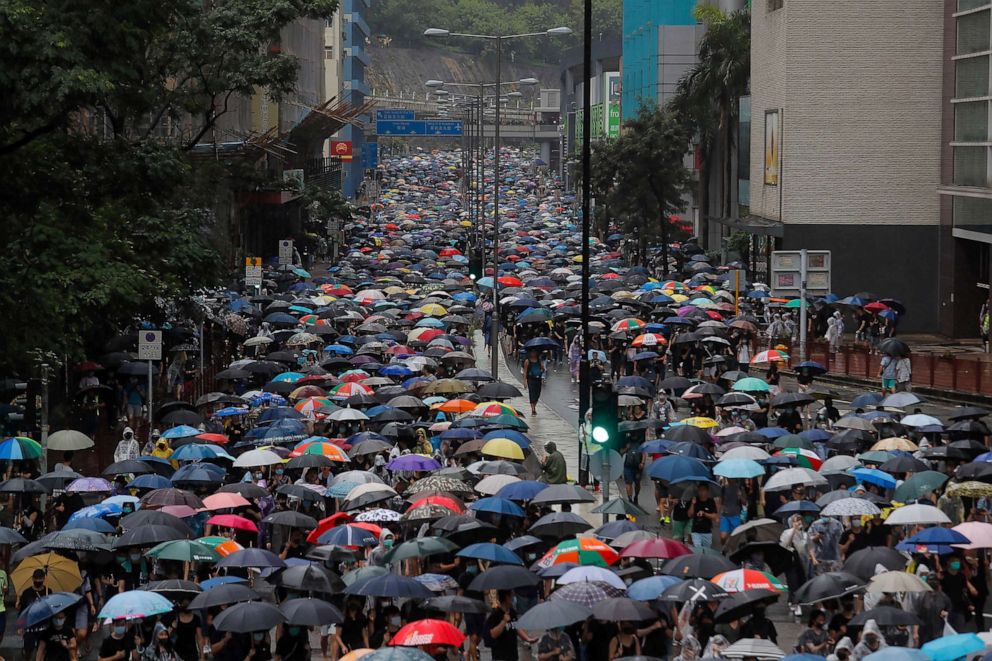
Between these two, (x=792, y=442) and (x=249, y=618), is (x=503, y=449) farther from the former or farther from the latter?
(x=249, y=618)

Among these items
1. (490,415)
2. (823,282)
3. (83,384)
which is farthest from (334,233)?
(490,415)

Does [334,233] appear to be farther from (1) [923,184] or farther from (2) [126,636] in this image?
(2) [126,636]

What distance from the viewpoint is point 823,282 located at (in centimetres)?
4612

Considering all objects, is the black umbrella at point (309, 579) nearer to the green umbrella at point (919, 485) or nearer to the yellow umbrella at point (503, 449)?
the yellow umbrella at point (503, 449)

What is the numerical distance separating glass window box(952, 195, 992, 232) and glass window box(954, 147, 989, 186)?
2.12 feet

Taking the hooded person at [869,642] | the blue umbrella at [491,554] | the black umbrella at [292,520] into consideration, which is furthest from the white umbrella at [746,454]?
the hooded person at [869,642]

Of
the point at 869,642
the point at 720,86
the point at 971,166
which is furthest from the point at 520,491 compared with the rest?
the point at 720,86

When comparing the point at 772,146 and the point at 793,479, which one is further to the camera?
the point at 772,146

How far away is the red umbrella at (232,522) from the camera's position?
18562mm

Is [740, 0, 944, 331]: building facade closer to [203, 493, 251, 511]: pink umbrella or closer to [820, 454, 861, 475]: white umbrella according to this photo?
[820, 454, 861, 475]: white umbrella

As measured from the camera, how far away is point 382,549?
57.8 ft

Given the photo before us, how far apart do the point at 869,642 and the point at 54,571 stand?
814cm

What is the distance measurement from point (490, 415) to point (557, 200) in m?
110

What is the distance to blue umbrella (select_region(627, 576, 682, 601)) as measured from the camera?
14852mm
